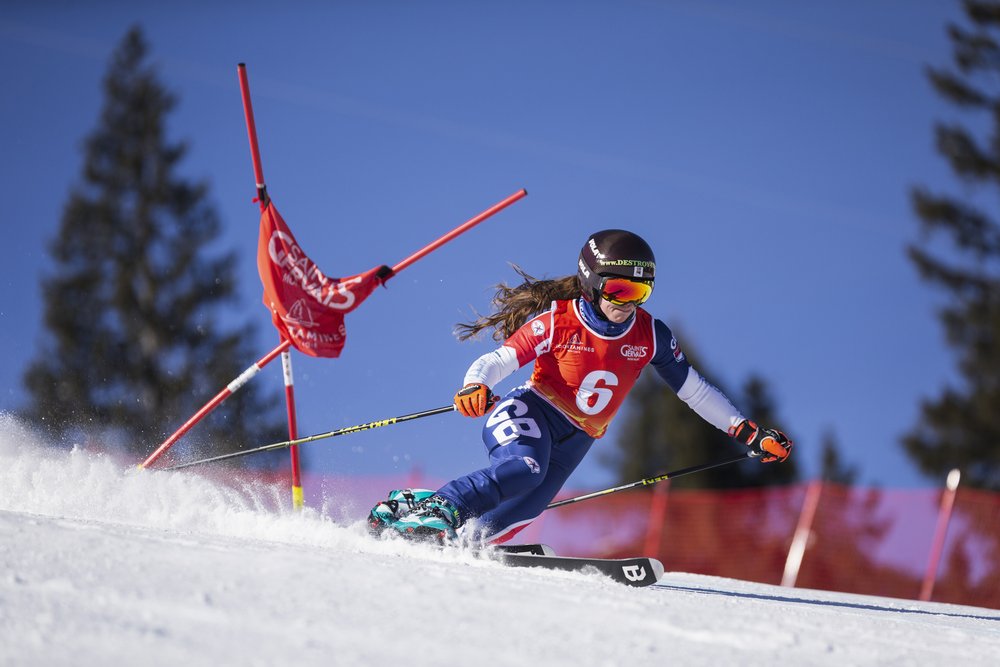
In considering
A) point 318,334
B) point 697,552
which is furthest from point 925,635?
point 697,552

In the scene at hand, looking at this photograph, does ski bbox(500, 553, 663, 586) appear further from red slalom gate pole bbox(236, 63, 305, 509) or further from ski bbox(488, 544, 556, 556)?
red slalom gate pole bbox(236, 63, 305, 509)

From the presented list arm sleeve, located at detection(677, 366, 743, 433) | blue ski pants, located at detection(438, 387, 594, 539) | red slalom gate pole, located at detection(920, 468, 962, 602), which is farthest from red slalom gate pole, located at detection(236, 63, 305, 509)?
red slalom gate pole, located at detection(920, 468, 962, 602)

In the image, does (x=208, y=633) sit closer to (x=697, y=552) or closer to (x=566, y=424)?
(x=566, y=424)

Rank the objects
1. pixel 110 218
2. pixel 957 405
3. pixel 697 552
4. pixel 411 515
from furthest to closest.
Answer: pixel 957 405
pixel 110 218
pixel 697 552
pixel 411 515

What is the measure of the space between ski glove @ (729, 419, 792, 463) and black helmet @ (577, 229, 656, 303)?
0.86 meters

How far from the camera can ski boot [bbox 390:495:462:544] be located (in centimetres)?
439

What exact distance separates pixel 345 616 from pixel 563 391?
2.50 meters

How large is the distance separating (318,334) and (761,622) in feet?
9.31

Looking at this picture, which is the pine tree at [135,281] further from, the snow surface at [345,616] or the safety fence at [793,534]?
the snow surface at [345,616]

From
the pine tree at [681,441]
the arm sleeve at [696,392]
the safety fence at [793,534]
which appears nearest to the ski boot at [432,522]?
the arm sleeve at [696,392]

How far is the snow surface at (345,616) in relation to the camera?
2340 millimetres

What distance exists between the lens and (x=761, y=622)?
3.04 metres

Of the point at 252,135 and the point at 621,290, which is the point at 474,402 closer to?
the point at 621,290

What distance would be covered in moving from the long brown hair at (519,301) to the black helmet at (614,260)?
14.0 inches
